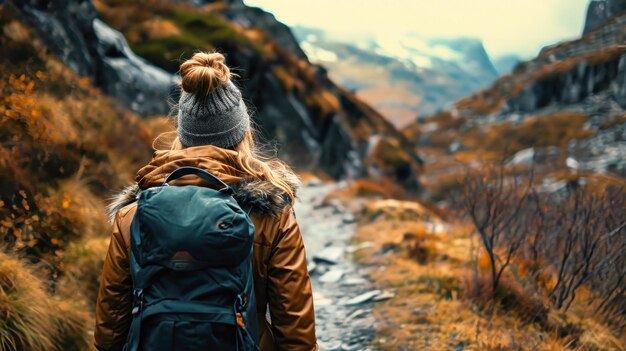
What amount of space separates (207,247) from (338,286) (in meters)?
4.79

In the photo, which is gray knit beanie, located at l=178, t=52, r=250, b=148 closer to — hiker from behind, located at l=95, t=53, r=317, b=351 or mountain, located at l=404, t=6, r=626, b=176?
hiker from behind, located at l=95, t=53, r=317, b=351

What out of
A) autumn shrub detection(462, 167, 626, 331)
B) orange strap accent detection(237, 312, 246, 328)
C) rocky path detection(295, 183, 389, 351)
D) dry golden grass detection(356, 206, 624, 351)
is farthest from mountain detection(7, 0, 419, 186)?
orange strap accent detection(237, 312, 246, 328)

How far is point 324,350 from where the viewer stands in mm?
4270

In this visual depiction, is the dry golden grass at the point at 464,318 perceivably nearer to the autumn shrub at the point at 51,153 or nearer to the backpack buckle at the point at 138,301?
the backpack buckle at the point at 138,301

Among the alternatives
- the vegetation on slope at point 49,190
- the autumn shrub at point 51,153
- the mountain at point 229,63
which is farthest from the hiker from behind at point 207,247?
the mountain at point 229,63

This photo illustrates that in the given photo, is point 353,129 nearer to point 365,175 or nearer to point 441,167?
point 365,175

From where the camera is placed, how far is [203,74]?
1.90 meters

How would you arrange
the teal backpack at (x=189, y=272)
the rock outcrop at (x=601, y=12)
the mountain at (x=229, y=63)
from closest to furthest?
the teal backpack at (x=189, y=272) → the rock outcrop at (x=601, y=12) → the mountain at (x=229, y=63)

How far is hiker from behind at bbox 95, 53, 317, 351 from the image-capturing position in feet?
5.10

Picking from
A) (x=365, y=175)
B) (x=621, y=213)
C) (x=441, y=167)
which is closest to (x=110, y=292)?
(x=621, y=213)

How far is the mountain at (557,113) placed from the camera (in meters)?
5.92

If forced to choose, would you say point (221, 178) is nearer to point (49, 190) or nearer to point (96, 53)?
point (49, 190)

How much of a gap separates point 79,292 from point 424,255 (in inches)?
182

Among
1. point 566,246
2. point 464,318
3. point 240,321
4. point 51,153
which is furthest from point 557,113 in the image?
point 240,321
